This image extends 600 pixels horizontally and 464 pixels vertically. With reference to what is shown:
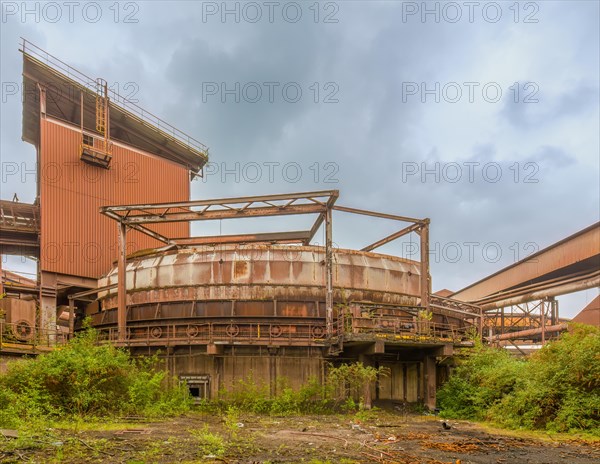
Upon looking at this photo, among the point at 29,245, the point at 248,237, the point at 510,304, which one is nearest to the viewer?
the point at 248,237

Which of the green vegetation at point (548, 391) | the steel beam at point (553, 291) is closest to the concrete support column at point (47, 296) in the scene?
the green vegetation at point (548, 391)

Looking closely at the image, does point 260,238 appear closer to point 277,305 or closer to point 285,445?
point 277,305

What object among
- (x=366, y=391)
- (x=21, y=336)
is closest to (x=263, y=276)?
(x=366, y=391)

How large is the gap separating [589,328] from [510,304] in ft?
61.7

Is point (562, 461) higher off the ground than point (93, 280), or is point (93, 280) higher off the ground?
point (93, 280)

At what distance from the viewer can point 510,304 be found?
116ft

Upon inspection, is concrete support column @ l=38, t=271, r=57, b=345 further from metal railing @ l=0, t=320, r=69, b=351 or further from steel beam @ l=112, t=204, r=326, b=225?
→ steel beam @ l=112, t=204, r=326, b=225

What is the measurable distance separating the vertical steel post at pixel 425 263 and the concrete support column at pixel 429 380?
8.77 feet

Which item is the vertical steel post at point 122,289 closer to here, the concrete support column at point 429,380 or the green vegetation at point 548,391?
the concrete support column at point 429,380

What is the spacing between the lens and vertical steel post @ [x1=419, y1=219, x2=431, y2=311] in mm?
23094

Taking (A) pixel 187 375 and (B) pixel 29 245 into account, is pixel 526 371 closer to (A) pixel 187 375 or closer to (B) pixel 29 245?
(A) pixel 187 375

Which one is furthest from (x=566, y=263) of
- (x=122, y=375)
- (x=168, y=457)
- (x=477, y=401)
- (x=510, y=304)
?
(x=168, y=457)

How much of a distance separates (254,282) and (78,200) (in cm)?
1284

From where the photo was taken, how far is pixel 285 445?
485 inches
